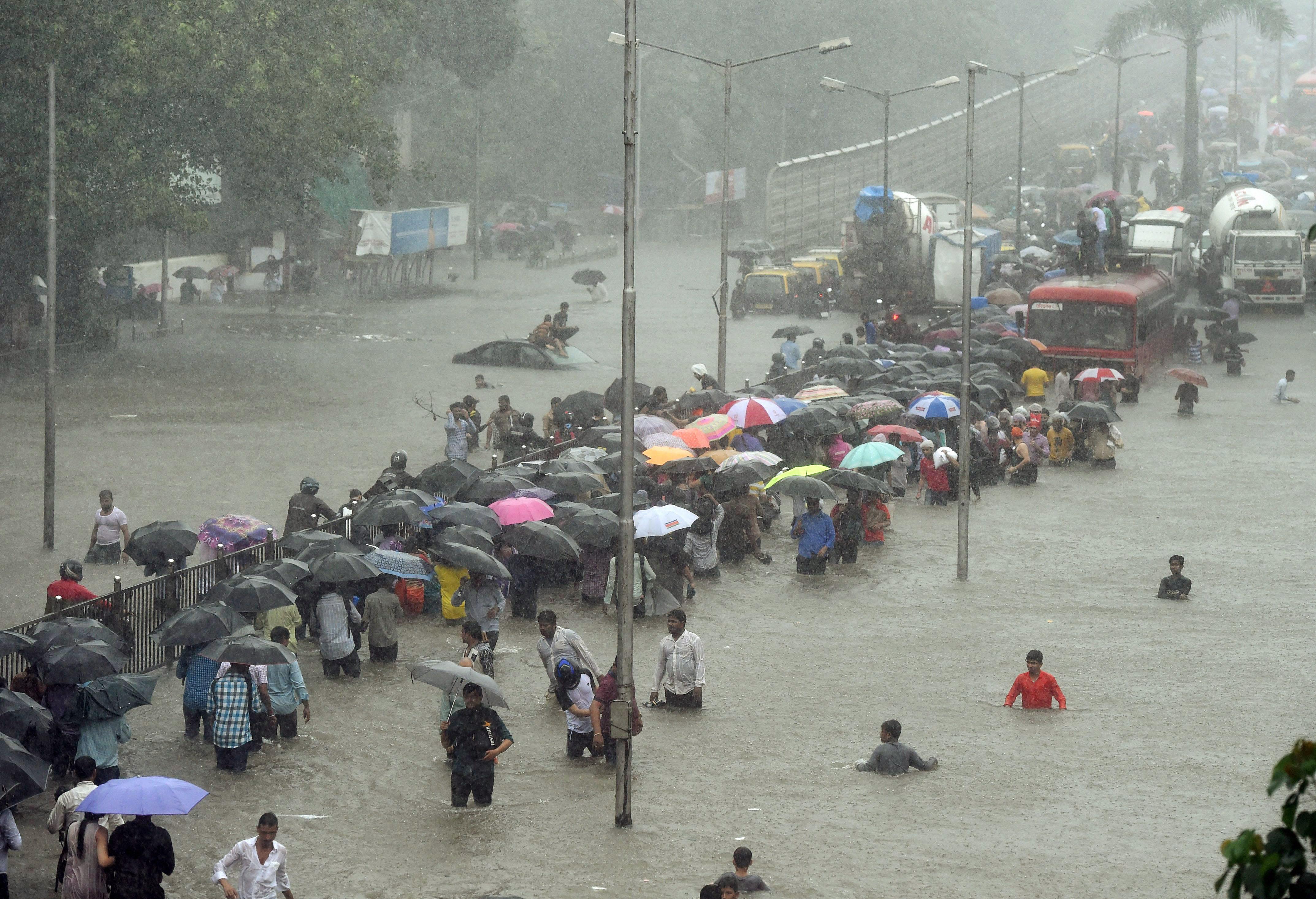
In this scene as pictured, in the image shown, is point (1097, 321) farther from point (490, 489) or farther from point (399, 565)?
point (399, 565)

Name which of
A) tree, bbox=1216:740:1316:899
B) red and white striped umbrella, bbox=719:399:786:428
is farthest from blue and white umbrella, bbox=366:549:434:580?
tree, bbox=1216:740:1316:899

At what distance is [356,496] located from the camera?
62.7ft

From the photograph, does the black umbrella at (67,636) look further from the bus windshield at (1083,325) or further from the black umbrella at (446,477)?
the bus windshield at (1083,325)

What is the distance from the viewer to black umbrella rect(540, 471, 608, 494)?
19484mm

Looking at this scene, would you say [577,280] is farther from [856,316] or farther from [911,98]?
[911,98]

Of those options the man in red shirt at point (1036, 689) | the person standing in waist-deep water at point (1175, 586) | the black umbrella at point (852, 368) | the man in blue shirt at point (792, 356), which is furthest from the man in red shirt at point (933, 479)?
the man in blue shirt at point (792, 356)

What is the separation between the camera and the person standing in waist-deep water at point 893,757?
12.9 metres

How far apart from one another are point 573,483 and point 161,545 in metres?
4.94

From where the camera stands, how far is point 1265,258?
46031 millimetres

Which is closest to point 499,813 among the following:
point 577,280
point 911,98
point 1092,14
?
point 577,280

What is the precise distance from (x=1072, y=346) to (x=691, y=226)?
4308 cm

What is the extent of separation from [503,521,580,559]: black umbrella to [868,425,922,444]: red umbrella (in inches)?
302

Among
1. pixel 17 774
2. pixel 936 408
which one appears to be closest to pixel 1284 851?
pixel 17 774

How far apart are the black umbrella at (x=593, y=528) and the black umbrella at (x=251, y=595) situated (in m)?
4.08
